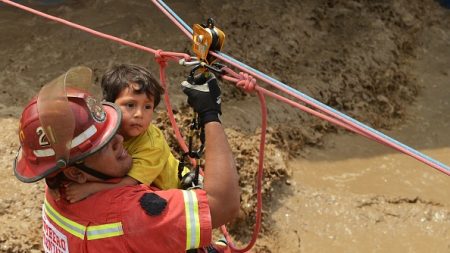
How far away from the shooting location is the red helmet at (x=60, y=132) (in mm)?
1377

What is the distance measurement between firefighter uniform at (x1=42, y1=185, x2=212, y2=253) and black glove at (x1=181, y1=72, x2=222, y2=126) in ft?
0.83

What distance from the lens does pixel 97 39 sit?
407cm

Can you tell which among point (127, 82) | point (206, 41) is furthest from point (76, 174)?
point (206, 41)

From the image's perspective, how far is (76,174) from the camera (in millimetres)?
1485

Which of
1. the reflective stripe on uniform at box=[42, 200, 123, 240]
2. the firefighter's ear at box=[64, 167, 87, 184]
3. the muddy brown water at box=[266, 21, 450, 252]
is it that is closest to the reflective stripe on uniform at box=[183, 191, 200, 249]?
the reflective stripe on uniform at box=[42, 200, 123, 240]

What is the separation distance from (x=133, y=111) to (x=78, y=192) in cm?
43

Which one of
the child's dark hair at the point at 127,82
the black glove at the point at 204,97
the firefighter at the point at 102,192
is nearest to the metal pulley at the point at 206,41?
the black glove at the point at 204,97

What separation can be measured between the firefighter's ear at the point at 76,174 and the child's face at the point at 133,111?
0.37 meters

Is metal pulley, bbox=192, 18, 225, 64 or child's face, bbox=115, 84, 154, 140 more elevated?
metal pulley, bbox=192, 18, 225, 64

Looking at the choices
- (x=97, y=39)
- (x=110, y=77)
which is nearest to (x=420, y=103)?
(x=97, y=39)

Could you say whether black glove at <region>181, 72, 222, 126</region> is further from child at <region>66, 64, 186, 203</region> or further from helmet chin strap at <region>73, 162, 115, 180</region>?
helmet chin strap at <region>73, 162, 115, 180</region>

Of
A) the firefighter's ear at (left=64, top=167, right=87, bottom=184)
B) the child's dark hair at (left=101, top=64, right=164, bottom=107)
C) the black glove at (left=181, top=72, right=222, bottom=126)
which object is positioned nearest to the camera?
the firefighter's ear at (left=64, top=167, right=87, bottom=184)

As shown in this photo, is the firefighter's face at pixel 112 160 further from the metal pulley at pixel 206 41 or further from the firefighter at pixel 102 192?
the metal pulley at pixel 206 41

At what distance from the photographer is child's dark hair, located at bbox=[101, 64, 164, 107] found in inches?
72.7
